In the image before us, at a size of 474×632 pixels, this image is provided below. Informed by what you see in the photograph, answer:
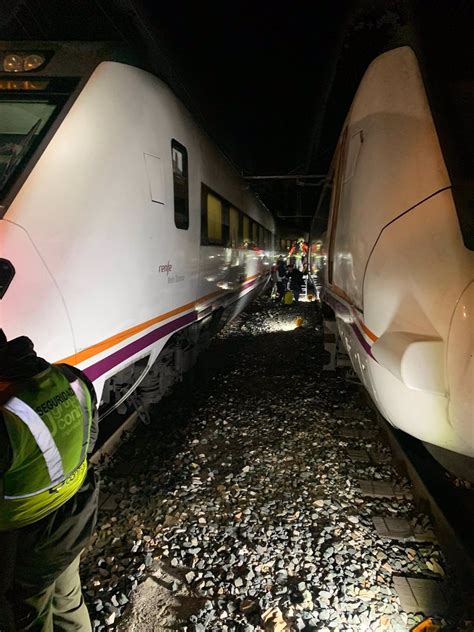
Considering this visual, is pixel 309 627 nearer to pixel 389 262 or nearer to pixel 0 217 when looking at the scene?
pixel 389 262

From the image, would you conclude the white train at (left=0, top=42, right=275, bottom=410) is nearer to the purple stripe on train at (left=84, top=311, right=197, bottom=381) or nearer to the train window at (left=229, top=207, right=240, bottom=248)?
the purple stripe on train at (left=84, top=311, right=197, bottom=381)

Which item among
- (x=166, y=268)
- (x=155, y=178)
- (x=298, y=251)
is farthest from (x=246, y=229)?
(x=298, y=251)

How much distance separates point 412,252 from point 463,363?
66 centimetres

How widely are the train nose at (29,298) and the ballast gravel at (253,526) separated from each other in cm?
143

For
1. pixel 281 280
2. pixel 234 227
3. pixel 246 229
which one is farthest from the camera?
pixel 281 280

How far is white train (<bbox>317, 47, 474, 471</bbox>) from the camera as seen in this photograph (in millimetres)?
2023

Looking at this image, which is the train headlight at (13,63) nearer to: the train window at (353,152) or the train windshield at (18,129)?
the train windshield at (18,129)

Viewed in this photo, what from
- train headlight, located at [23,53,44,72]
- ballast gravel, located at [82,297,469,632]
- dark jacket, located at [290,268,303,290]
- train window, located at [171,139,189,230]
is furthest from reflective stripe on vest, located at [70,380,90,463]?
dark jacket, located at [290,268,303,290]

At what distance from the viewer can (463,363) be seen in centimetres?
192

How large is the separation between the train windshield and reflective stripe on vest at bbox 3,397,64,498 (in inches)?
52.6

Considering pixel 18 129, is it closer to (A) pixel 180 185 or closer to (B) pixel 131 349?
(B) pixel 131 349

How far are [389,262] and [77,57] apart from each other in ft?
7.96

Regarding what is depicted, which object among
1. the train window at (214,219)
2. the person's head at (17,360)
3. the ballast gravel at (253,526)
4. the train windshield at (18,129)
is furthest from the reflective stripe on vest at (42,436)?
the train window at (214,219)

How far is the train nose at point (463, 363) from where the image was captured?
6.24ft
